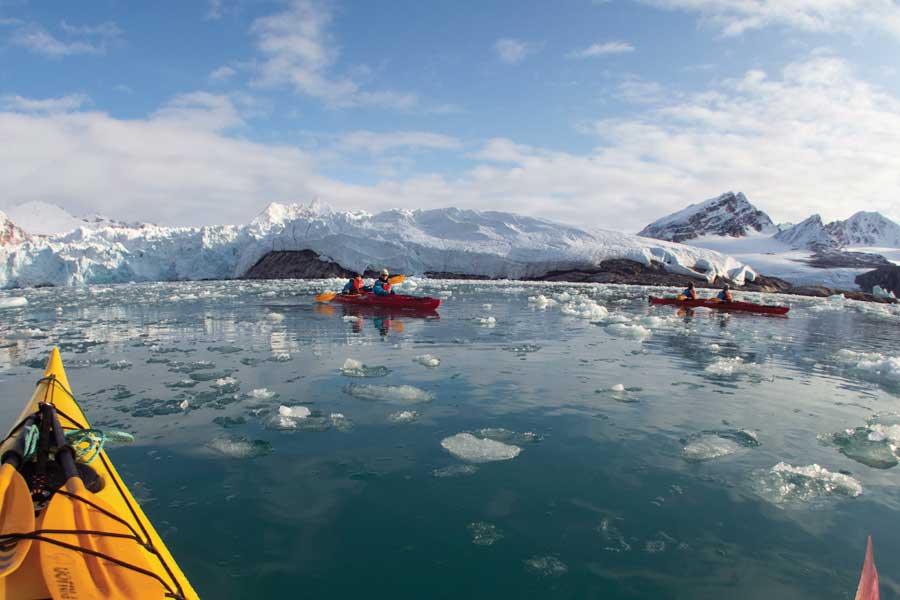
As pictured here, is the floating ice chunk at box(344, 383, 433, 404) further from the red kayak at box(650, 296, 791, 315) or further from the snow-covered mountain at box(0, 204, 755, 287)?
the snow-covered mountain at box(0, 204, 755, 287)

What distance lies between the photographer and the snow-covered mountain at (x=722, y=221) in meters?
109

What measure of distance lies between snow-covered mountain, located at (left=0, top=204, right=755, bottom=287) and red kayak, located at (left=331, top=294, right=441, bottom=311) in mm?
23116

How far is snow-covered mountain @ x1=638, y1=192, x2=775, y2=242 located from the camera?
109 metres

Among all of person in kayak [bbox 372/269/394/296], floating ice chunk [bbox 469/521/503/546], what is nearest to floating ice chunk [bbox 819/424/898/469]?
floating ice chunk [bbox 469/521/503/546]

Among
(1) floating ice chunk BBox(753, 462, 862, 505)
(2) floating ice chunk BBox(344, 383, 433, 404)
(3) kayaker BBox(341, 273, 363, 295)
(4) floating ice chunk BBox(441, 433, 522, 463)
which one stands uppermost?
(3) kayaker BBox(341, 273, 363, 295)

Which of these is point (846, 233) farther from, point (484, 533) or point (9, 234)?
point (9, 234)

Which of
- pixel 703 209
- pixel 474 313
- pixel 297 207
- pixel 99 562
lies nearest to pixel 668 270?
pixel 474 313

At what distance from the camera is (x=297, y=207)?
15725cm

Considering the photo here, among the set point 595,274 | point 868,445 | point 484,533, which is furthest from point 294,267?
point 484,533

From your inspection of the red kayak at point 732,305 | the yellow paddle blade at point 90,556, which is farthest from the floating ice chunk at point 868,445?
the red kayak at point 732,305

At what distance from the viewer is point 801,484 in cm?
414

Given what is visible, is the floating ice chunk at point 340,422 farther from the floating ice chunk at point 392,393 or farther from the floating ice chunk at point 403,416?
the floating ice chunk at point 392,393

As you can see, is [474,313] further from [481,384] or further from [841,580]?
[841,580]

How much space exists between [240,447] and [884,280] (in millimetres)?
65210
